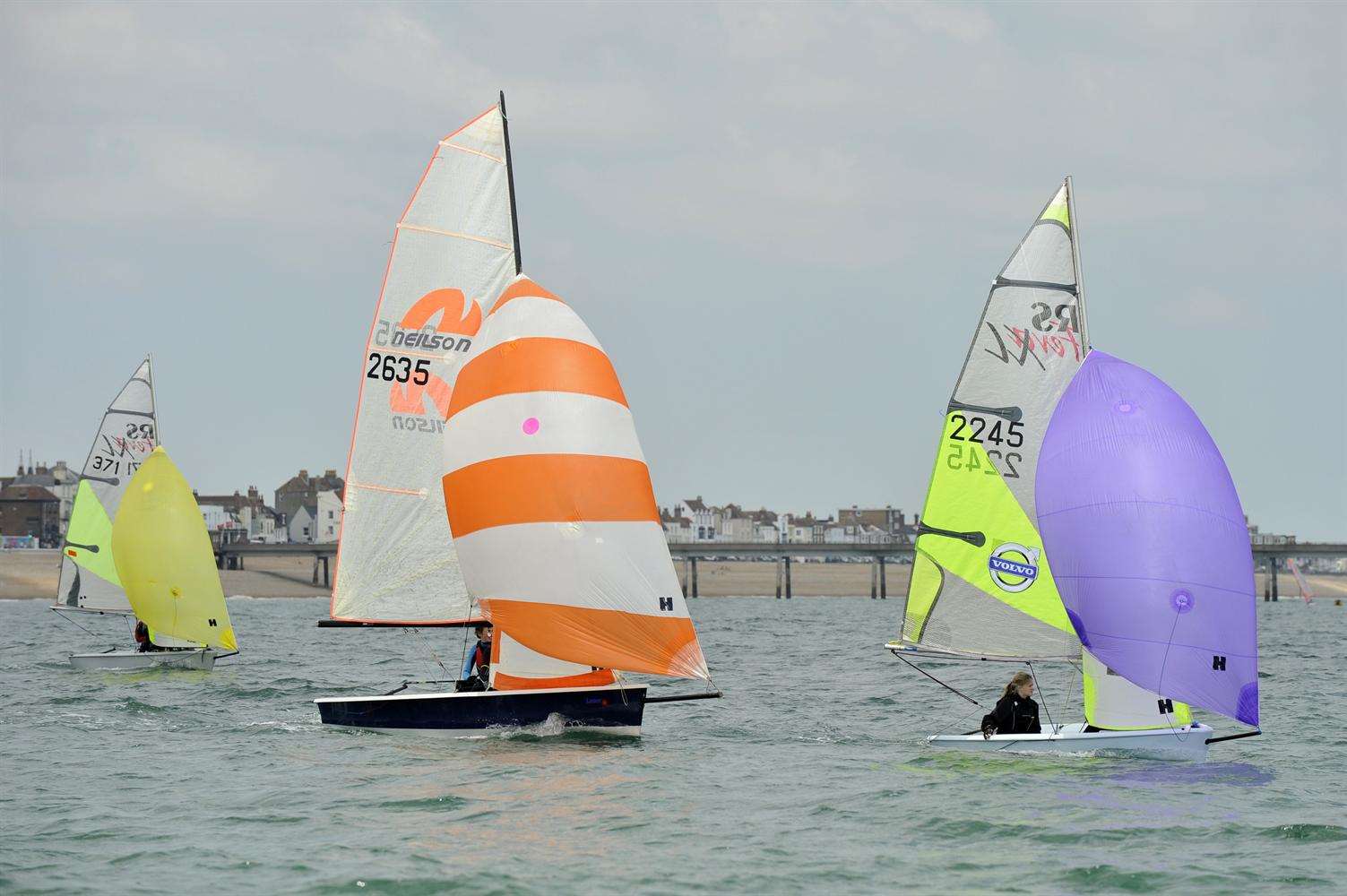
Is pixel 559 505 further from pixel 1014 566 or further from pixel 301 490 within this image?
pixel 301 490

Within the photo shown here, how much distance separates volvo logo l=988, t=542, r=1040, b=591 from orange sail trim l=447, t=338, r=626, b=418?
5.60 m

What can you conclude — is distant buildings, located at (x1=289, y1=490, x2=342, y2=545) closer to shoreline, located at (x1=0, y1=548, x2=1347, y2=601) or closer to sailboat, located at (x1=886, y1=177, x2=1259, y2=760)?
shoreline, located at (x1=0, y1=548, x2=1347, y2=601)

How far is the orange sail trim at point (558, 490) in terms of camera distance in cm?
2159

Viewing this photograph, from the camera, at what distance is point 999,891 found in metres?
14.6

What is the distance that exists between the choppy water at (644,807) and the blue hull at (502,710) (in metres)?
0.28

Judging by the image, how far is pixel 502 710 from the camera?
21.5 metres

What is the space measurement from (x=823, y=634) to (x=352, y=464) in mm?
41316

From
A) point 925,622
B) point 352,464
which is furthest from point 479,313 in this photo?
point 925,622

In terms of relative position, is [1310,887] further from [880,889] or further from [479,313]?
[479,313]

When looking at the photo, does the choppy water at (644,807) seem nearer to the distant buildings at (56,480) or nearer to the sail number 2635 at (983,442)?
the sail number 2635 at (983,442)

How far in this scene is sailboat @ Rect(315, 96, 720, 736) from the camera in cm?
2152

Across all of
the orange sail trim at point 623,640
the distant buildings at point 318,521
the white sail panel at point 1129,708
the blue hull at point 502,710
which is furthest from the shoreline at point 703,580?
the white sail panel at point 1129,708

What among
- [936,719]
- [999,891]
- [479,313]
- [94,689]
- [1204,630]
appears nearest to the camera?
[999,891]

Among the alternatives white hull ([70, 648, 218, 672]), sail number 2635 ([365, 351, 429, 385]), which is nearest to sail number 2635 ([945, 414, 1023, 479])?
sail number 2635 ([365, 351, 429, 385])
